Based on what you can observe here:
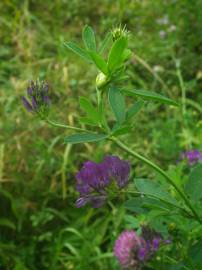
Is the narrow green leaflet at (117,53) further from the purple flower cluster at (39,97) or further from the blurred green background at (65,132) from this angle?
the blurred green background at (65,132)

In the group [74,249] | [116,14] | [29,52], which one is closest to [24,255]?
[74,249]

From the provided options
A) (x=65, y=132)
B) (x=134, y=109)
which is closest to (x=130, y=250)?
(x=134, y=109)

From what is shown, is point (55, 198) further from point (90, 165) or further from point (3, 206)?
point (90, 165)

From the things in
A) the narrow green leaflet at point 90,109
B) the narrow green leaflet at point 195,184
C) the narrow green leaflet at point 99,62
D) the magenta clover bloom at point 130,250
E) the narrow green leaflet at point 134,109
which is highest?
the narrow green leaflet at point 99,62

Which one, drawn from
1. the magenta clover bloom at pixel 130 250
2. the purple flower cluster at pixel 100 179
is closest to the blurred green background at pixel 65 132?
the magenta clover bloom at pixel 130 250

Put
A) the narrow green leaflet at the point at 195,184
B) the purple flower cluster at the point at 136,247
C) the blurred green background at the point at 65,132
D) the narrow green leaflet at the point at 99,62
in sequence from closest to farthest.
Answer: the narrow green leaflet at the point at 99,62, the narrow green leaflet at the point at 195,184, the purple flower cluster at the point at 136,247, the blurred green background at the point at 65,132

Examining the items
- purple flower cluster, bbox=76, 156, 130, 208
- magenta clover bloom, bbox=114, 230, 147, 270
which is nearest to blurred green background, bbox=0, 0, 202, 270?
magenta clover bloom, bbox=114, 230, 147, 270
